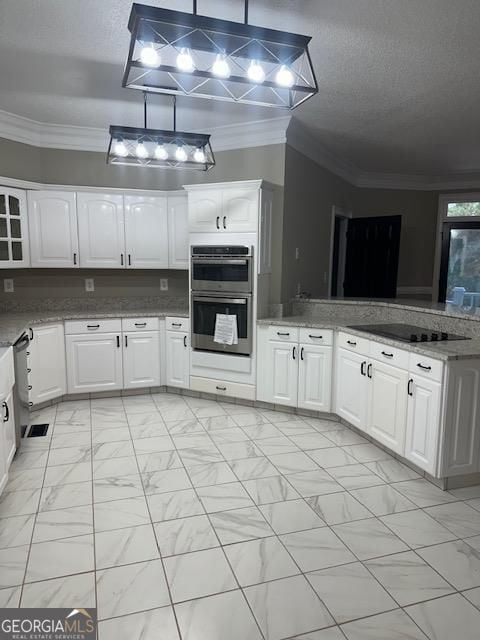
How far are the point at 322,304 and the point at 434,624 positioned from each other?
3.04m

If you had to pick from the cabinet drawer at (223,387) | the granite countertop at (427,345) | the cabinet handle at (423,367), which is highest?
the granite countertop at (427,345)

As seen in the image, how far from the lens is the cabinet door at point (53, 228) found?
4254 mm

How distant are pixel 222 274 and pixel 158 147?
122 cm

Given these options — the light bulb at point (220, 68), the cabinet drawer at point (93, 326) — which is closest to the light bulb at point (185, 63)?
the light bulb at point (220, 68)

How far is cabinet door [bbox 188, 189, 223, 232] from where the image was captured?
4.07m

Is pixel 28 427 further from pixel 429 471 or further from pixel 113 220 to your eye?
pixel 429 471

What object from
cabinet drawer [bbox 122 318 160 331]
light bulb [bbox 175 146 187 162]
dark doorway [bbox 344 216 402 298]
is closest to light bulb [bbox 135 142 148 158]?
light bulb [bbox 175 146 187 162]

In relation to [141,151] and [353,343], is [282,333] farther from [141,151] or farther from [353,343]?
[141,151]

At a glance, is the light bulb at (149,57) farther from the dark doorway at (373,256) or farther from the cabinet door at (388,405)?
the dark doorway at (373,256)

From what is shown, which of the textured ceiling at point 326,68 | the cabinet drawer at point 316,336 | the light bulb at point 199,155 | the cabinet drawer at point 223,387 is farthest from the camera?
the cabinet drawer at point 223,387

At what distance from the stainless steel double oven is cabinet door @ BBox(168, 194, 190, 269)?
47cm

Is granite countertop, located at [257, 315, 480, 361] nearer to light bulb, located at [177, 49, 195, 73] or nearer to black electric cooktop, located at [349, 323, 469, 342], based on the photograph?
black electric cooktop, located at [349, 323, 469, 342]

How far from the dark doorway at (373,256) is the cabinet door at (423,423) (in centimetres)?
309

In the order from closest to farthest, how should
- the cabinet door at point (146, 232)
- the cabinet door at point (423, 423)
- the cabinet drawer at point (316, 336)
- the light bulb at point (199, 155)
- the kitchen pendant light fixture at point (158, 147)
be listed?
the cabinet door at point (423, 423)
the kitchen pendant light fixture at point (158, 147)
the light bulb at point (199, 155)
the cabinet drawer at point (316, 336)
the cabinet door at point (146, 232)
